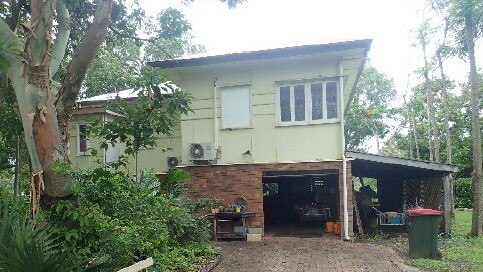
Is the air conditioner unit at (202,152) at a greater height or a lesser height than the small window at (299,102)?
lesser

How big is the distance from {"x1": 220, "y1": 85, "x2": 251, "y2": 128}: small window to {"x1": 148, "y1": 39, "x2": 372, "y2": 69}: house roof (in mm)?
961

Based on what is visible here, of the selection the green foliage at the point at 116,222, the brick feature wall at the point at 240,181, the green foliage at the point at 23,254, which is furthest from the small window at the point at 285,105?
the green foliage at the point at 23,254

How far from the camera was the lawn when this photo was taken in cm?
746

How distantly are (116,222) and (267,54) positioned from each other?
6330mm

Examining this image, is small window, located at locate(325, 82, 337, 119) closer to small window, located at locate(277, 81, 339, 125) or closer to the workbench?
small window, located at locate(277, 81, 339, 125)

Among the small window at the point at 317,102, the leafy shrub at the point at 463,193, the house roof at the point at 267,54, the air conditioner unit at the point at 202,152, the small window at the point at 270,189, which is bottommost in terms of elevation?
the leafy shrub at the point at 463,193

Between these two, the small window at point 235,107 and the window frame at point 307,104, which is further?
the small window at point 235,107

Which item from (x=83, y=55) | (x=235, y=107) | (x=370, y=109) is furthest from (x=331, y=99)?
(x=370, y=109)

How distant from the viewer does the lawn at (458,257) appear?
7.46 meters

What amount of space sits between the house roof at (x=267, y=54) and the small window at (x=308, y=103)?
1.05 meters

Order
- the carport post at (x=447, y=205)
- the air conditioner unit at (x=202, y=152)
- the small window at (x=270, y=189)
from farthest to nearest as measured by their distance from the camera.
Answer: the small window at (x=270, y=189)
the carport post at (x=447, y=205)
the air conditioner unit at (x=202, y=152)

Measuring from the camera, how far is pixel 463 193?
2475 centimetres

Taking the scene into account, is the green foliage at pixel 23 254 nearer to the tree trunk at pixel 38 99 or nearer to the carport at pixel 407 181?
the tree trunk at pixel 38 99

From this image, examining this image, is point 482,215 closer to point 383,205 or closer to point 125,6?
point 383,205
